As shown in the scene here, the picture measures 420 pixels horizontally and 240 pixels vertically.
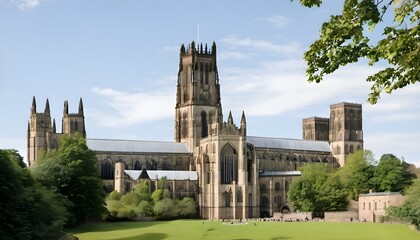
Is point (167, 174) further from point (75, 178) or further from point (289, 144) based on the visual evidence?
point (75, 178)

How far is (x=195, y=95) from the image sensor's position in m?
140

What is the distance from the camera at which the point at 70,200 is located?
292ft

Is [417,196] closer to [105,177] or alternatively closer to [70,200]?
[70,200]

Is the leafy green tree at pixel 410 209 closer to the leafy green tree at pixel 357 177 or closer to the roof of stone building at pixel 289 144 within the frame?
the leafy green tree at pixel 357 177

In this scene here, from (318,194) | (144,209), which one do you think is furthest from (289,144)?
(144,209)

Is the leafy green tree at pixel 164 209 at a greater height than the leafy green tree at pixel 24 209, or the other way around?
the leafy green tree at pixel 24 209

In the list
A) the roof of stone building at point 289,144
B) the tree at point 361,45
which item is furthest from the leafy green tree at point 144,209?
the tree at point 361,45

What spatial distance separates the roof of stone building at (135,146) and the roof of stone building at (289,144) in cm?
1416

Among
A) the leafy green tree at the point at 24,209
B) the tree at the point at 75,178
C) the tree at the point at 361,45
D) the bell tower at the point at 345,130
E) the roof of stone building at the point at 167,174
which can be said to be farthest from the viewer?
the bell tower at the point at 345,130

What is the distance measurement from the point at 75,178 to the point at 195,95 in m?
52.1

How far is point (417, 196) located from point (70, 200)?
3830cm

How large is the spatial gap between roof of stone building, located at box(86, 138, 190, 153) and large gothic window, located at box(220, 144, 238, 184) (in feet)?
46.4

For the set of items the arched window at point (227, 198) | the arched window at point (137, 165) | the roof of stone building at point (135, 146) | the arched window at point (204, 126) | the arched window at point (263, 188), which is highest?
the arched window at point (204, 126)

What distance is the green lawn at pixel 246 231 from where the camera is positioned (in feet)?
250
